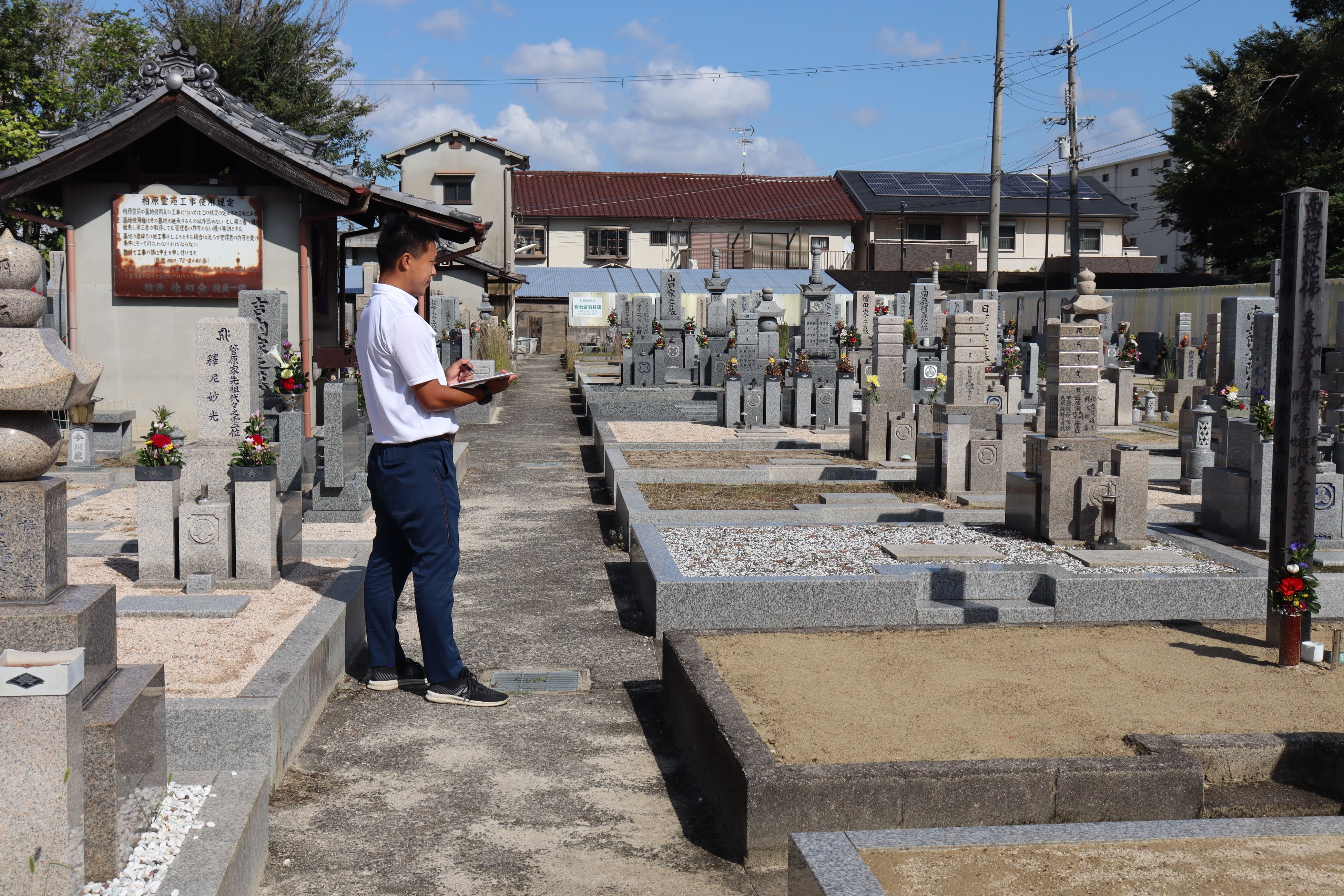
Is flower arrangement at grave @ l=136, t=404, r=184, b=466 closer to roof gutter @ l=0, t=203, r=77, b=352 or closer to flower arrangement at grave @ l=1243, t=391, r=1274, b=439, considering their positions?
flower arrangement at grave @ l=1243, t=391, r=1274, b=439

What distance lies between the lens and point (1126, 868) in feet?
10.5

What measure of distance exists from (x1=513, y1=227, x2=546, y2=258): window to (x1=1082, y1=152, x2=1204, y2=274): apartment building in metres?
24.2

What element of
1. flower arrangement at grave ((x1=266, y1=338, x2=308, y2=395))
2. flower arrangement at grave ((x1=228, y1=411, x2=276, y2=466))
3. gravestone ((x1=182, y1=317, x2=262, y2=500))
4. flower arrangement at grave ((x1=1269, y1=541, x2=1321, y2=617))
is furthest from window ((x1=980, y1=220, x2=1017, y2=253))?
flower arrangement at grave ((x1=228, y1=411, x2=276, y2=466))

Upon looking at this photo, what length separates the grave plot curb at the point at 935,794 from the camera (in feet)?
12.5

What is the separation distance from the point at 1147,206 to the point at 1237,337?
44839 mm

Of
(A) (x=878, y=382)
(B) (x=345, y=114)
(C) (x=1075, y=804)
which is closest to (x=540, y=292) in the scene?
(B) (x=345, y=114)

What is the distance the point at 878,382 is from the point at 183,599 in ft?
29.9

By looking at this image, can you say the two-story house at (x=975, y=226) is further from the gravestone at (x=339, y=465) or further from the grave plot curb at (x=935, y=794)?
the grave plot curb at (x=935, y=794)

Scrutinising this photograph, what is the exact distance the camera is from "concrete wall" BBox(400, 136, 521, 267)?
122 ft

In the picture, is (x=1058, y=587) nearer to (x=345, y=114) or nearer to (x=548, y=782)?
(x=548, y=782)

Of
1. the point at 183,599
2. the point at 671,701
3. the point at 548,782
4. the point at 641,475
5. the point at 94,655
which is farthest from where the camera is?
the point at 641,475

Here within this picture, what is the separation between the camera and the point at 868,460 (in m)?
12.6

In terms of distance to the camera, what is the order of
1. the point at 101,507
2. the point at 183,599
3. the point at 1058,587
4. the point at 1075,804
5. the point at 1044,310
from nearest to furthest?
1. the point at 1075,804
2. the point at 183,599
3. the point at 1058,587
4. the point at 101,507
5. the point at 1044,310

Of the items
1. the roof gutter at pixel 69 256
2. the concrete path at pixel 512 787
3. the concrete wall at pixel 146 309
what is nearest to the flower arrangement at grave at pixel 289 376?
the concrete path at pixel 512 787
